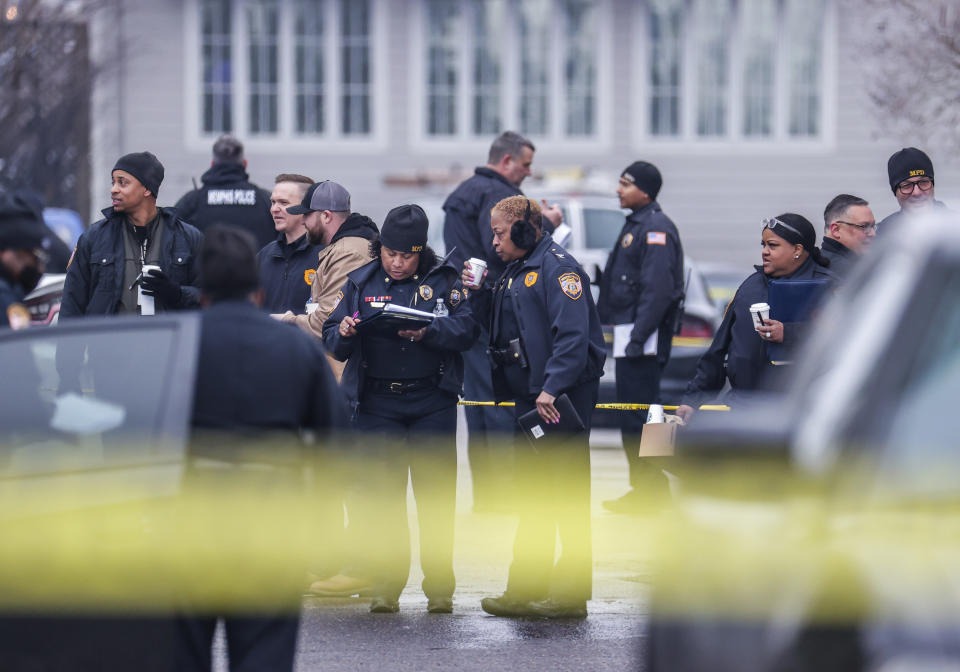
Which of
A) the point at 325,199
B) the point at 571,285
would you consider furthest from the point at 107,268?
the point at 571,285

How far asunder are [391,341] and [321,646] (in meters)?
1.45

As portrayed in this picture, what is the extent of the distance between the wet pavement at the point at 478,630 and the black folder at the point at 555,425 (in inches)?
32.1

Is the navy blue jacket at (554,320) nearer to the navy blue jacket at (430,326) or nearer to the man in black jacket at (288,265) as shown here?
the navy blue jacket at (430,326)

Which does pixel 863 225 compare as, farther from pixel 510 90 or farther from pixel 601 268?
pixel 510 90

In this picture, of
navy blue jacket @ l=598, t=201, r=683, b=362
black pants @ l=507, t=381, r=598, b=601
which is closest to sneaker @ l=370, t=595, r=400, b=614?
black pants @ l=507, t=381, r=598, b=601

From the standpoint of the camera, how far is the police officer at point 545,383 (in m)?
7.50

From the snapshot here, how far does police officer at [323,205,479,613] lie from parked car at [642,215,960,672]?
156 inches

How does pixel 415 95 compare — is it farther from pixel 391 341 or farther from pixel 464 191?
pixel 391 341

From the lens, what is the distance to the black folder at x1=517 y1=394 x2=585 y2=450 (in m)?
7.47

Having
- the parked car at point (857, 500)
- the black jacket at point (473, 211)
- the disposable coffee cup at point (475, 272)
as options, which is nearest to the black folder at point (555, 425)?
the disposable coffee cup at point (475, 272)

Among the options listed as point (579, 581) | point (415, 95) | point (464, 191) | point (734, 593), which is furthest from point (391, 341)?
point (415, 95)

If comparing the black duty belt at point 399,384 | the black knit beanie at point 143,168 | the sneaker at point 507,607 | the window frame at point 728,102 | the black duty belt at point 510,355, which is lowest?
the sneaker at point 507,607

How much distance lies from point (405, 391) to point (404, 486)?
44 cm

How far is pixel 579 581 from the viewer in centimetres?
751
